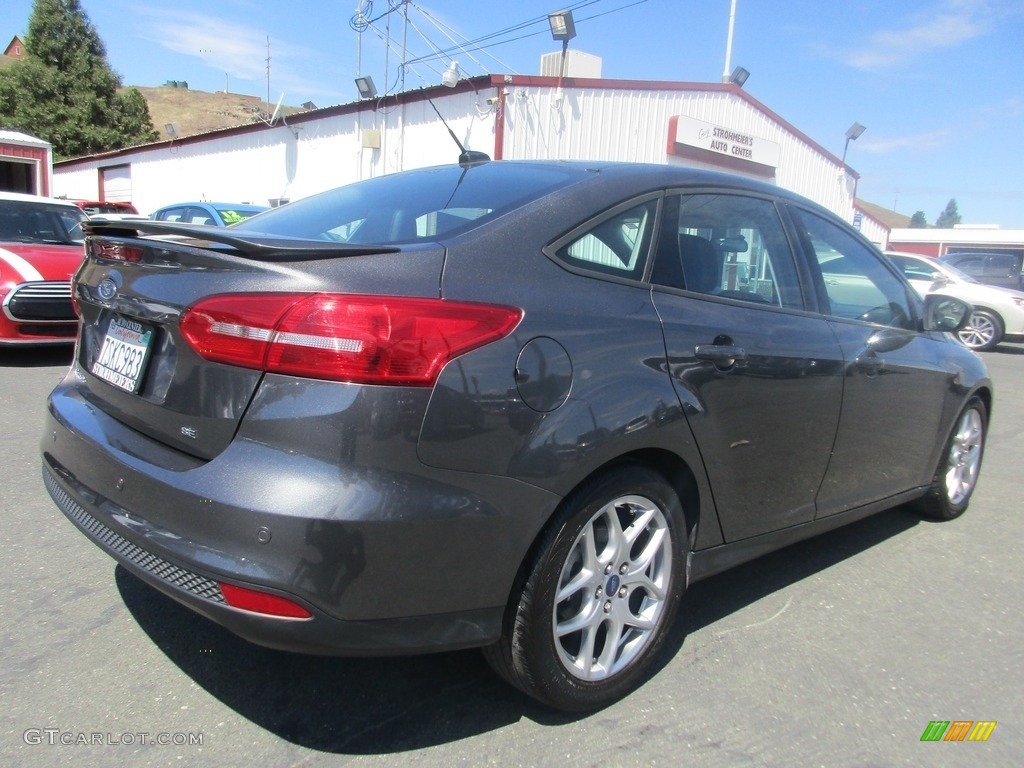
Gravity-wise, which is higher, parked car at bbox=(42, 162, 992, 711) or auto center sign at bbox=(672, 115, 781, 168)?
auto center sign at bbox=(672, 115, 781, 168)

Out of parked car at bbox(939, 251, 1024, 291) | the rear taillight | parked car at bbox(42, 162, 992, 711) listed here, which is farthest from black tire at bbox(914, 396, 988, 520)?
parked car at bbox(939, 251, 1024, 291)

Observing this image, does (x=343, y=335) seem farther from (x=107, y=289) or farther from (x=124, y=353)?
(x=107, y=289)

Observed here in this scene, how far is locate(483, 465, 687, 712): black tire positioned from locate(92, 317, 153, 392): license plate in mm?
1204

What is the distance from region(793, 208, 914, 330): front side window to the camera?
3.36 metres

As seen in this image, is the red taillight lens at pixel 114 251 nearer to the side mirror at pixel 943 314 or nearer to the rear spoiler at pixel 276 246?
the rear spoiler at pixel 276 246

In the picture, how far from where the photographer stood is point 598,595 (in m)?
2.38

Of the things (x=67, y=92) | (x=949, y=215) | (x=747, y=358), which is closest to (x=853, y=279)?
(x=747, y=358)

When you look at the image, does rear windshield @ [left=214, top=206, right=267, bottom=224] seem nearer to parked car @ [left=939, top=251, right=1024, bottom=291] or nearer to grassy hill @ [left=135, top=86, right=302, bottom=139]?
parked car @ [left=939, top=251, right=1024, bottom=291]

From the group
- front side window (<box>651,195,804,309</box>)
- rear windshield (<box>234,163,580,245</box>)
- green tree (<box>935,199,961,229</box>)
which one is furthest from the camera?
green tree (<box>935,199,961,229</box>)

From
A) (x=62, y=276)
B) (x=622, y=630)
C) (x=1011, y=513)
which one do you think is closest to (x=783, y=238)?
(x=622, y=630)

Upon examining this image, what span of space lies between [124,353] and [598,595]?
154cm

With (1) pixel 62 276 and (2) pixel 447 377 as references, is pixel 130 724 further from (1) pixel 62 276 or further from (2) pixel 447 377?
(1) pixel 62 276

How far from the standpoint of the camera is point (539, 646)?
2217 millimetres

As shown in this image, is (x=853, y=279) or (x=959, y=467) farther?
(x=959, y=467)
